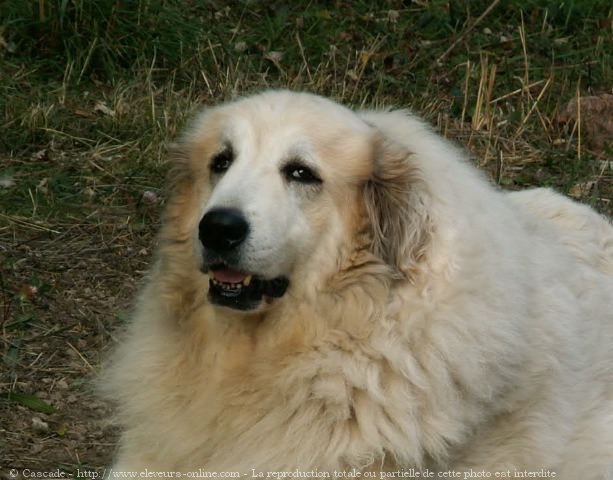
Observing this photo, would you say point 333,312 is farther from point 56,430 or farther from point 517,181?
point 517,181

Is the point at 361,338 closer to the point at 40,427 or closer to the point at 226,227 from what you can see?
the point at 226,227

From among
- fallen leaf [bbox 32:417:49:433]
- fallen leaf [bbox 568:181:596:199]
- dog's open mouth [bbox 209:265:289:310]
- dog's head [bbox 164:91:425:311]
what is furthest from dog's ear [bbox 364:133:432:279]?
fallen leaf [bbox 568:181:596:199]

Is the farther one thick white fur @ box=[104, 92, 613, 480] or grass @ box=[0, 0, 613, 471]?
grass @ box=[0, 0, 613, 471]

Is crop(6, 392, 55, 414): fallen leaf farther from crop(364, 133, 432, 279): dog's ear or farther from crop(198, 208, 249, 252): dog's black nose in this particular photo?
crop(364, 133, 432, 279): dog's ear

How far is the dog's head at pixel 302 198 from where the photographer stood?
13.1 feet

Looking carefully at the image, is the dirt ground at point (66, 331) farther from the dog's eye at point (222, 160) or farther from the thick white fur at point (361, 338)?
the dog's eye at point (222, 160)

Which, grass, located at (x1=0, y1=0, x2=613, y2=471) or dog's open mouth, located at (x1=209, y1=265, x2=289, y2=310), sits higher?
dog's open mouth, located at (x1=209, y1=265, x2=289, y2=310)

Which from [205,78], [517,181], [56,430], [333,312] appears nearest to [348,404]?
[333,312]

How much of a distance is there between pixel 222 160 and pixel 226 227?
0.47 m

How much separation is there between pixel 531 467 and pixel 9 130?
430 centimetres

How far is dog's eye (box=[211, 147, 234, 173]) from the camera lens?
424 cm

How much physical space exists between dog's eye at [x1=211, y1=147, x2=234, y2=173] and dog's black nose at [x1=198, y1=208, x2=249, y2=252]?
0.37m

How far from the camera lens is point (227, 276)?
409 centimetres

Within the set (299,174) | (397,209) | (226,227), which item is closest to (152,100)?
(299,174)
